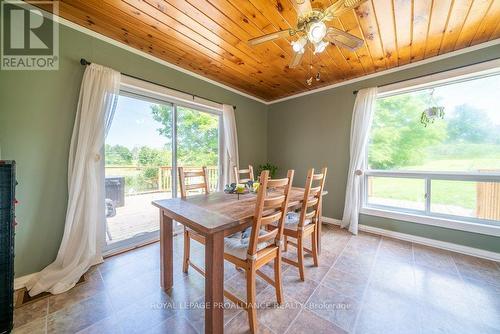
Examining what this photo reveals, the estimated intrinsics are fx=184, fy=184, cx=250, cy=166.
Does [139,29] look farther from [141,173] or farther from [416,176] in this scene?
[416,176]

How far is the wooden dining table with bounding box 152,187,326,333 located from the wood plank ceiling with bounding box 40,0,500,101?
69.8 inches

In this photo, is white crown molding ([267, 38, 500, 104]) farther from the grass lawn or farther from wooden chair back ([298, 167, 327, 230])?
wooden chair back ([298, 167, 327, 230])

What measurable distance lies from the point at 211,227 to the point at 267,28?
2.02m

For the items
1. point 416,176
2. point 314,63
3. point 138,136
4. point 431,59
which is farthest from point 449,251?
point 138,136

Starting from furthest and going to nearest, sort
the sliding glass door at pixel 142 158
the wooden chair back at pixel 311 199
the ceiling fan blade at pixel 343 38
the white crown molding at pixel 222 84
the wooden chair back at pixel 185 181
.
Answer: the sliding glass door at pixel 142 158 < the white crown molding at pixel 222 84 < the wooden chair back at pixel 185 181 < the wooden chair back at pixel 311 199 < the ceiling fan blade at pixel 343 38

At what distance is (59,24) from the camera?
5.96ft

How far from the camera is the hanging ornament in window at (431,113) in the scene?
2.49 metres

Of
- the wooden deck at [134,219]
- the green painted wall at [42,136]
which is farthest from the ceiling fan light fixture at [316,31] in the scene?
the wooden deck at [134,219]

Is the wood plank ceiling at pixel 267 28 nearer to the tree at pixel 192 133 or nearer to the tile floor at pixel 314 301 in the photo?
the tree at pixel 192 133

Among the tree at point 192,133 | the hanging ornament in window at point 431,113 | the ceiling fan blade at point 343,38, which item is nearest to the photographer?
the ceiling fan blade at point 343,38

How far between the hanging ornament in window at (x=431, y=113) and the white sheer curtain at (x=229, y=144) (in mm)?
2880

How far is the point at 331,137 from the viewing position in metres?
3.37

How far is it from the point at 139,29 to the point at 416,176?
3982 mm

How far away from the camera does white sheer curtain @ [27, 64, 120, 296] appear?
5.87ft
